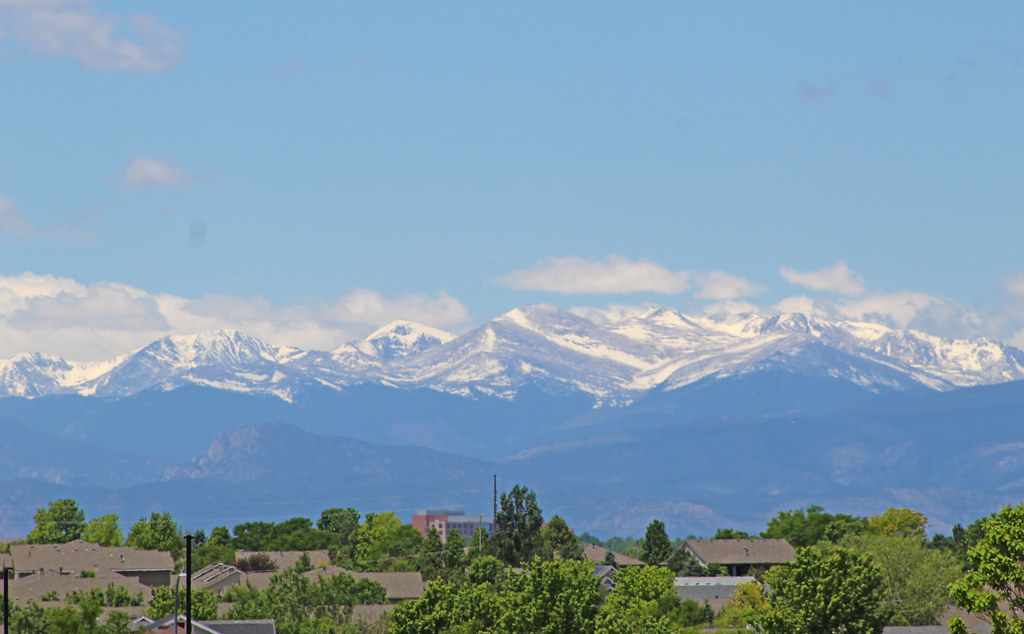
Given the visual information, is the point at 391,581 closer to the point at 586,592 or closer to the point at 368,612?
the point at 368,612

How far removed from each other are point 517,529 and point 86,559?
44.3 m

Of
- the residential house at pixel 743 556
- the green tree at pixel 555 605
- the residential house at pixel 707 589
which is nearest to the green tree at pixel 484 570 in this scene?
the residential house at pixel 707 589

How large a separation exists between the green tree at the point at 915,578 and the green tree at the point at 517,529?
42205 mm

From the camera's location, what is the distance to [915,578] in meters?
112

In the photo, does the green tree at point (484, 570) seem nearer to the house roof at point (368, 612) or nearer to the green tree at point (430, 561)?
the green tree at point (430, 561)

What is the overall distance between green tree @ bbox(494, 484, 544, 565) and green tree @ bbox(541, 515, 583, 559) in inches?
72.0

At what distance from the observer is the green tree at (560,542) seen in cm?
15200

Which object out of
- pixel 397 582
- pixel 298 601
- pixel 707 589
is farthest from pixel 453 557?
pixel 298 601

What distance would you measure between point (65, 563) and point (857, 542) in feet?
258

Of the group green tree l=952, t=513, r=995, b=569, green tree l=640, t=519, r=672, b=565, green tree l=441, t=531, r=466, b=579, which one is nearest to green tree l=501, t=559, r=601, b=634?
green tree l=441, t=531, r=466, b=579

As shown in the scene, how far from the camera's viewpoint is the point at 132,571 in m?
135

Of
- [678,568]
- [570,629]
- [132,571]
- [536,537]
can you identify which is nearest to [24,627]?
[570,629]

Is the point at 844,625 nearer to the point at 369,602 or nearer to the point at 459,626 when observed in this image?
the point at 459,626

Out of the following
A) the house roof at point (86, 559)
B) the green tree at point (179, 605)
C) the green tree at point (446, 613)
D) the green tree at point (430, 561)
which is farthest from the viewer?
the green tree at point (430, 561)
